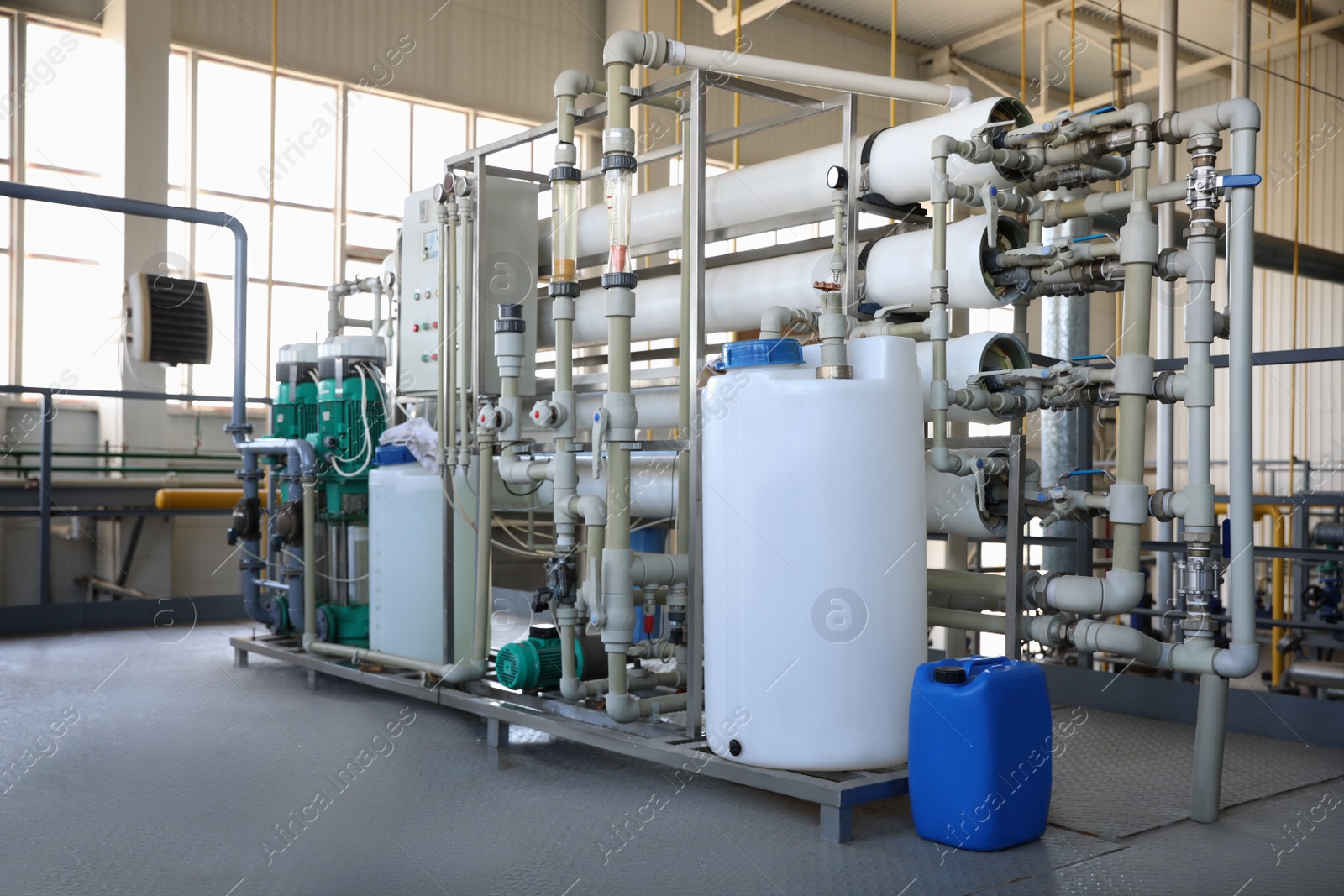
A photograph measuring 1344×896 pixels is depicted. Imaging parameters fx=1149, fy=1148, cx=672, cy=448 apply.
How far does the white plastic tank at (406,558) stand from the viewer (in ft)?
14.6

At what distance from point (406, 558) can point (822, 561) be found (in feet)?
7.13

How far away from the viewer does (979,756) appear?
263 cm

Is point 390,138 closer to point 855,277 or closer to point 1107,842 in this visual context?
point 855,277

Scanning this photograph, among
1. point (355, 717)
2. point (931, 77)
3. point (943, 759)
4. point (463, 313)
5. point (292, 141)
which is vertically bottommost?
point (355, 717)

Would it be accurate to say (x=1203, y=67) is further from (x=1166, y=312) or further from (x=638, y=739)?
(x=638, y=739)

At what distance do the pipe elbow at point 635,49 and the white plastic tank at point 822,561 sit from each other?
106 centimetres

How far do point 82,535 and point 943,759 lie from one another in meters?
7.36

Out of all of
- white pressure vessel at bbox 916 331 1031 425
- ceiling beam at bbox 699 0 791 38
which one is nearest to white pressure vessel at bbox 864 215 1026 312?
white pressure vessel at bbox 916 331 1031 425

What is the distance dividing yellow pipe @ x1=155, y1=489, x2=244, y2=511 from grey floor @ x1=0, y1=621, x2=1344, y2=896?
318 cm

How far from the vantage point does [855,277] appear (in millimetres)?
3414

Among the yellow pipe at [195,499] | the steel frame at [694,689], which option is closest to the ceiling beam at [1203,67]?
the steel frame at [694,689]

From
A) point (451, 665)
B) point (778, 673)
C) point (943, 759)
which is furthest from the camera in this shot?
point (451, 665)

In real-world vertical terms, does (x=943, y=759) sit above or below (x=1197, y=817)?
above

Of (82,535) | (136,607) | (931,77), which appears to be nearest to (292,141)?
(82,535)
